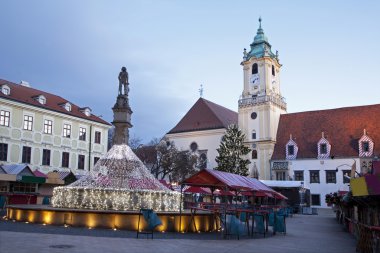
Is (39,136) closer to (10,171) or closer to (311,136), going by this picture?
(10,171)

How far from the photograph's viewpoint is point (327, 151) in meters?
50.2

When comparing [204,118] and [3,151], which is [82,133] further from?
[204,118]

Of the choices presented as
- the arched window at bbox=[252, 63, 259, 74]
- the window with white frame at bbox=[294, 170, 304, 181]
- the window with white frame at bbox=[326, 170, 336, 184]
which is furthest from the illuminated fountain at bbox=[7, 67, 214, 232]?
the arched window at bbox=[252, 63, 259, 74]

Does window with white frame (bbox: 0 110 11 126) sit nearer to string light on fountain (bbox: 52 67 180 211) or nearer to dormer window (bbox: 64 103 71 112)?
dormer window (bbox: 64 103 71 112)

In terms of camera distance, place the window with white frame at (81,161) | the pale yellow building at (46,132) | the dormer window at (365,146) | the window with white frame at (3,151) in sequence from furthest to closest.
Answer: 1. the dormer window at (365,146)
2. the window with white frame at (81,161)
3. the pale yellow building at (46,132)
4. the window with white frame at (3,151)

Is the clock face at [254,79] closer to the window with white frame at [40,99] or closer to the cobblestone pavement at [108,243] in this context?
the window with white frame at [40,99]

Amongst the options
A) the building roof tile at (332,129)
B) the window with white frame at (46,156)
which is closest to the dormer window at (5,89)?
the window with white frame at (46,156)

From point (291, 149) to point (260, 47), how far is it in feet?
52.1

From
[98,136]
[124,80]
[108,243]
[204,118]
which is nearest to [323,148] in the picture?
[204,118]

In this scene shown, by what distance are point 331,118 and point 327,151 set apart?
6.21m

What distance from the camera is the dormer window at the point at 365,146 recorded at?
1892 inches

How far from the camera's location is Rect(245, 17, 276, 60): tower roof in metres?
58.3

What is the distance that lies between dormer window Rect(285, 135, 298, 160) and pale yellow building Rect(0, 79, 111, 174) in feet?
75.9

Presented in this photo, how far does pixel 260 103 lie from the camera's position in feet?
183
